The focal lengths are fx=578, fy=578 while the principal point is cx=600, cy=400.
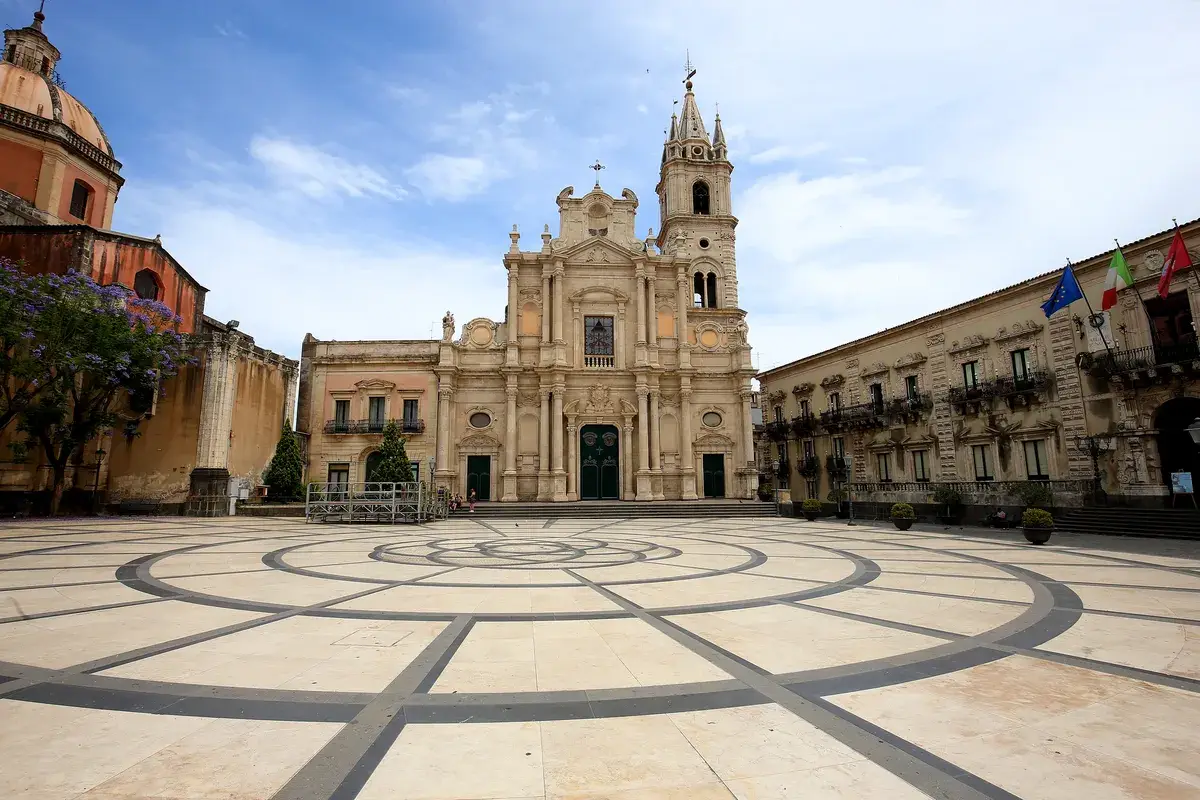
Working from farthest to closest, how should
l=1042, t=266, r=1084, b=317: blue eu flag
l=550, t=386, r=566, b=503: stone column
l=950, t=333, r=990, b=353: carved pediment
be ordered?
l=550, t=386, r=566, b=503: stone column → l=950, t=333, r=990, b=353: carved pediment → l=1042, t=266, r=1084, b=317: blue eu flag

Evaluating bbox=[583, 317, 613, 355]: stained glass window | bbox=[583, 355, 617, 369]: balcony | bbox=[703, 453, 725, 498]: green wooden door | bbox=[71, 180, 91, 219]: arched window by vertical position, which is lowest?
bbox=[703, 453, 725, 498]: green wooden door

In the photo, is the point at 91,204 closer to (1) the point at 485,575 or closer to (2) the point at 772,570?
(1) the point at 485,575

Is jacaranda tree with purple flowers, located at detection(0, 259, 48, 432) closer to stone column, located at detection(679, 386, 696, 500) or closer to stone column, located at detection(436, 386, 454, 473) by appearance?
stone column, located at detection(436, 386, 454, 473)

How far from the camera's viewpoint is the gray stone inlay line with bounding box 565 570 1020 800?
297 cm

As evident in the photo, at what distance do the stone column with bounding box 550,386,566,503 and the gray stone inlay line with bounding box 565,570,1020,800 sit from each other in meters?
24.7

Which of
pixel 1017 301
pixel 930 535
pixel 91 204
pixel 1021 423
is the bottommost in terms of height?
pixel 930 535

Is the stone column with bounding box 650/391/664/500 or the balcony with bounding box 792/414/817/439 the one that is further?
the balcony with bounding box 792/414/817/439

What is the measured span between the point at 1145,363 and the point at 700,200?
30609 millimetres

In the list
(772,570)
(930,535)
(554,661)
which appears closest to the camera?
(554,661)

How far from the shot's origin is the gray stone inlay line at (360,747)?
290 centimetres

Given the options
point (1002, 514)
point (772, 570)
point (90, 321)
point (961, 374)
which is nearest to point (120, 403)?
point (90, 321)

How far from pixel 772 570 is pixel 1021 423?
2022cm

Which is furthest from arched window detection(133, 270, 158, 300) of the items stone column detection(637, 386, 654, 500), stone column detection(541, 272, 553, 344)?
stone column detection(637, 386, 654, 500)

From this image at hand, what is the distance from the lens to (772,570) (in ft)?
33.9
